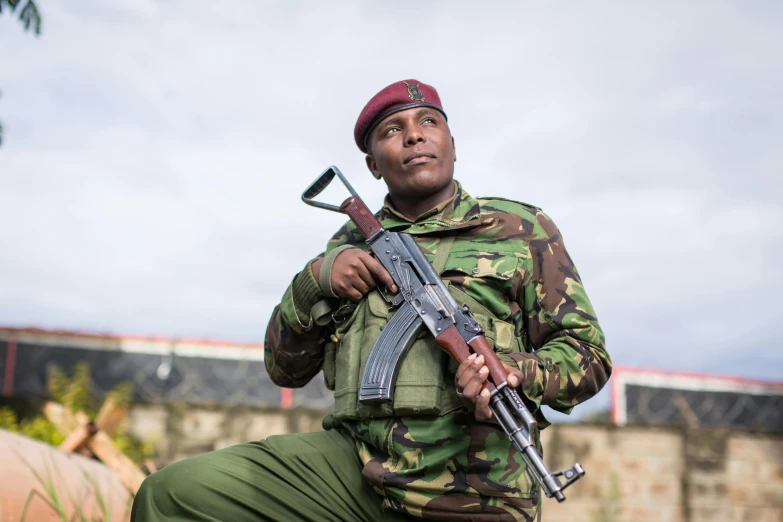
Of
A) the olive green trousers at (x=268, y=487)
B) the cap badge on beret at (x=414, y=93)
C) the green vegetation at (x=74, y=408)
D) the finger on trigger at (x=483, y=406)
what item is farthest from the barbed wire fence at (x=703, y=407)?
the finger on trigger at (x=483, y=406)

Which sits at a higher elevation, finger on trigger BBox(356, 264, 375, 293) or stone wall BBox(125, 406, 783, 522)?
finger on trigger BBox(356, 264, 375, 293)

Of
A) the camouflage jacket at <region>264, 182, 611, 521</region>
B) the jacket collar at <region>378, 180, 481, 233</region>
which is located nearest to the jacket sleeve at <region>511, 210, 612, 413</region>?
the camouflage jacket at <region>264, 182, 611, 521</region>

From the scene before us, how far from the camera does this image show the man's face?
8.94 feet

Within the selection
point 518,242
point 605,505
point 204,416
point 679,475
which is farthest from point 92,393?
point 518,242

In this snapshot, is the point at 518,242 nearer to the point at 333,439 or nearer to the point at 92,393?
the point at 333,439

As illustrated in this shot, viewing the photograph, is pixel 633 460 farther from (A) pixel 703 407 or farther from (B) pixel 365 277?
(B) pixel 365 277

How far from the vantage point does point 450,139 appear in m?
2.85

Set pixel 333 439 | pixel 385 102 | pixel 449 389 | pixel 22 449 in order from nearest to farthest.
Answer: pixel 449 389 < pixel 333 439 < pixel 385 102 < pixel 22 449

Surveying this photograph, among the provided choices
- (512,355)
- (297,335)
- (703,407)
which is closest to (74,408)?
(297,335)

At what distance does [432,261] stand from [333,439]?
65cm

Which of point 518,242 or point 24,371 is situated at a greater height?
point 518,242

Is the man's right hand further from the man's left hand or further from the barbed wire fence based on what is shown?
the barbed wire fence

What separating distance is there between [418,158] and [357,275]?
447 millimetres

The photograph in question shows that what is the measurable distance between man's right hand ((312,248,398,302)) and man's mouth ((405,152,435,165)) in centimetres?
35
